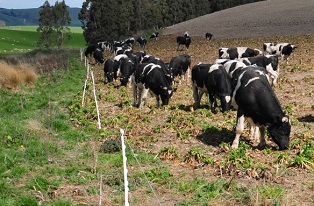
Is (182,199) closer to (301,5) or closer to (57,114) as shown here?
(57,114)

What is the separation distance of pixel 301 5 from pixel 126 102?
217 ft

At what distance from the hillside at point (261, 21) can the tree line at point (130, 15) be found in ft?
40.7

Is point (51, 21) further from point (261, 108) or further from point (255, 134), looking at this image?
point (261, 108)

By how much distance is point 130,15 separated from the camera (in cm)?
9225

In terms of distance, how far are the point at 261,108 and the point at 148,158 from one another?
10.7 ft

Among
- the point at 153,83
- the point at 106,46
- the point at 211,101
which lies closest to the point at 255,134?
the point at 211,101

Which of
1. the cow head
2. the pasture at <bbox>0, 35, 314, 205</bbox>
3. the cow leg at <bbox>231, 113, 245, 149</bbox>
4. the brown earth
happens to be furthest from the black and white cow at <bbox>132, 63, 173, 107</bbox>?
the cow head

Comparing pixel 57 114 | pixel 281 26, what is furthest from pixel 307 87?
pixel 281 26

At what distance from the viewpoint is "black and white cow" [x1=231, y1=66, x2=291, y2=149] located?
34.1ft

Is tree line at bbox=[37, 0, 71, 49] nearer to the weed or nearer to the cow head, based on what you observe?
the weed

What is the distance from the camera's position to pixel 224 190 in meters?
8.07

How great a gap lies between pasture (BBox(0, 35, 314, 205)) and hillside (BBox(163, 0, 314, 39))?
1720 inches

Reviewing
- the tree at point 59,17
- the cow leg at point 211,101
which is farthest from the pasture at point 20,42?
the cow leg at point 211,101

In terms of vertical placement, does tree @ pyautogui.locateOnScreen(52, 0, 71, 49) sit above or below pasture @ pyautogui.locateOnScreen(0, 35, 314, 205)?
above
